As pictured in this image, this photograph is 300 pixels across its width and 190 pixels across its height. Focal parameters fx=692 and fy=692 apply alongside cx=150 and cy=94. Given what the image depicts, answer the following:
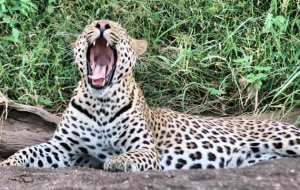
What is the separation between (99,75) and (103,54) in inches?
9.9

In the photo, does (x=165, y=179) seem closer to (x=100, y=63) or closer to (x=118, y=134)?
(x=118, y=134)

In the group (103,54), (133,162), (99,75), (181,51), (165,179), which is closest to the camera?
(165,179)

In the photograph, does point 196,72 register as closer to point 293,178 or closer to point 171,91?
point 171,91

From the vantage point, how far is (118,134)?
589cm

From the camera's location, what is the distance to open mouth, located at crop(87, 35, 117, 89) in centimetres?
576

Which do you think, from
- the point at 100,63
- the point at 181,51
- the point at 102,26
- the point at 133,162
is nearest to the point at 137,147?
the point at 133,162

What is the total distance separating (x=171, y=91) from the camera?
7824 millimetres

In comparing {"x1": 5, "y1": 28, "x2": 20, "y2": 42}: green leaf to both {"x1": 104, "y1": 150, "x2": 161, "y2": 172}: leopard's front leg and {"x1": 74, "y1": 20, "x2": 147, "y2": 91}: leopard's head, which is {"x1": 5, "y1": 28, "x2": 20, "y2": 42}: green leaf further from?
{"x1": 104, "y1": 150, "x2": 161, "y2": 172}: leopard's front leg

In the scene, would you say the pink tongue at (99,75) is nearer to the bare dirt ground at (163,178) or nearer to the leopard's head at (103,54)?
the leopard's head at (103,54)

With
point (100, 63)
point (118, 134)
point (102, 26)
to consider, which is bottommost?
point (118, 134)

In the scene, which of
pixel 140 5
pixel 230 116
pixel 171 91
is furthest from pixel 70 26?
pixel 230 116

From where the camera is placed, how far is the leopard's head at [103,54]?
227 inches

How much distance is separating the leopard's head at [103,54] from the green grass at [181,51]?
1.52 m

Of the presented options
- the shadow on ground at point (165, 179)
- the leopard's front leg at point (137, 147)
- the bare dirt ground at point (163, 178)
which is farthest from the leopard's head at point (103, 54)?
the shadow on ground at point (165, 179)
